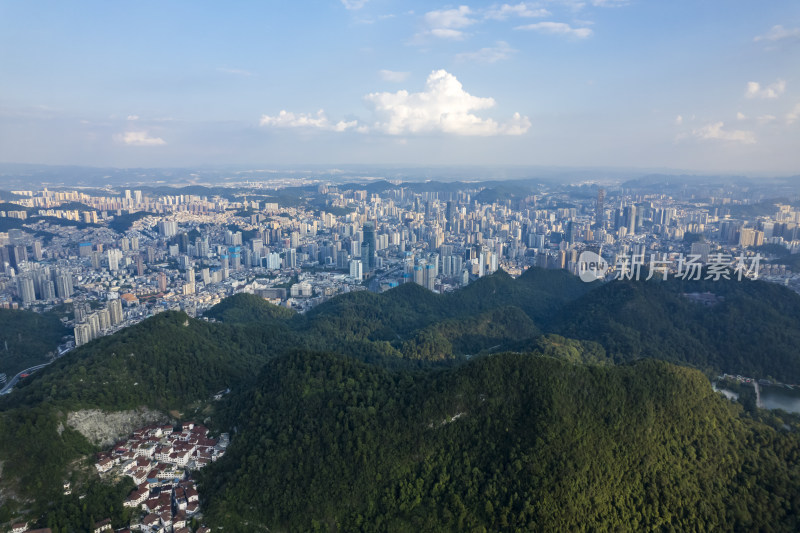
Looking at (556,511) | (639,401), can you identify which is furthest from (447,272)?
(556,511)

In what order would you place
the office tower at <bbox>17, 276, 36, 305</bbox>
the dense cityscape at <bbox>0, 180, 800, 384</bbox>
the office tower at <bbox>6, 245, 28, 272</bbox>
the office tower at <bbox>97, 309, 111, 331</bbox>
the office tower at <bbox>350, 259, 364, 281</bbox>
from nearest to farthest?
the office tower at <bbox>97, 309, 111, 331</bbox>
the office tower at <bbox>17, 276, 36, 305</bbox>
the dense cityscape at <bbox>0, 180, 800, 384</bbox>
the office tower at <bbox>6, 245, 28, 272</bbox>
the office tower at <bbox>350, 259, 364, 281</bbox>

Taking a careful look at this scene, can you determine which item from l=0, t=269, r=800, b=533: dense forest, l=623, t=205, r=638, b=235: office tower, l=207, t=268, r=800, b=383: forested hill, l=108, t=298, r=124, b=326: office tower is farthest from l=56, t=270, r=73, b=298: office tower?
l=623, t=205, r=638, b=235: office tower

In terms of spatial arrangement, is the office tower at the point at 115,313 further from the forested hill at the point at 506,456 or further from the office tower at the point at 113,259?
the forested hill at the point at 506,456

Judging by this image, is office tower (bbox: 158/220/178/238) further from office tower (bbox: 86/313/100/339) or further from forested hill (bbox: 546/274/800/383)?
forested hill (bbox: 546/274/800/383)

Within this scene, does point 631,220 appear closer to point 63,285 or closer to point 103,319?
point 103,319

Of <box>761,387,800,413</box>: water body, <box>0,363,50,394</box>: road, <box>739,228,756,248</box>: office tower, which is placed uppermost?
<box>739,228,756,248</box>: office tower

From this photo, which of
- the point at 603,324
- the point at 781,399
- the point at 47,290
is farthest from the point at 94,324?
the point at 781,399
